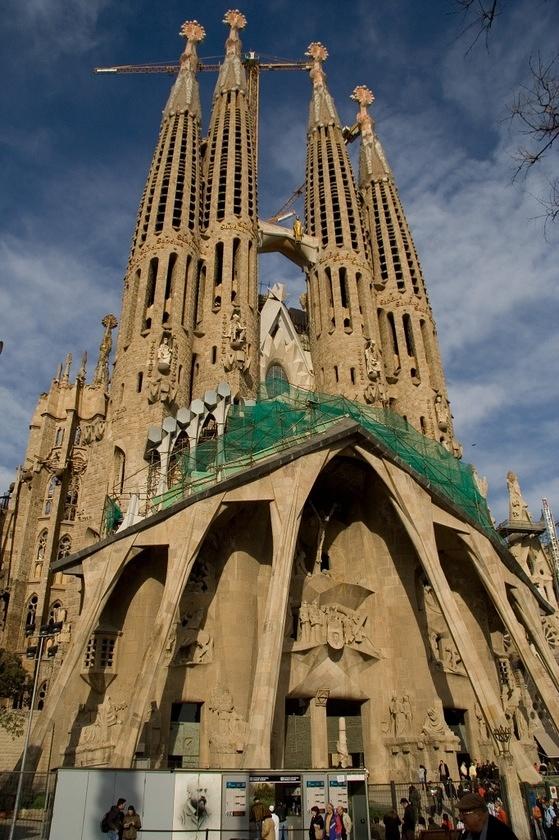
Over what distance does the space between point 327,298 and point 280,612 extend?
1798 cm

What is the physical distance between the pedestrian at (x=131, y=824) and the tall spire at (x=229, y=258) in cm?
1730

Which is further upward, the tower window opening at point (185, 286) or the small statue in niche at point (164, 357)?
the tower window opening at point (185, 286)

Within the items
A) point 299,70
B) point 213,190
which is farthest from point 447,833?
point 299,70

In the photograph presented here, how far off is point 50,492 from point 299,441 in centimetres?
1793

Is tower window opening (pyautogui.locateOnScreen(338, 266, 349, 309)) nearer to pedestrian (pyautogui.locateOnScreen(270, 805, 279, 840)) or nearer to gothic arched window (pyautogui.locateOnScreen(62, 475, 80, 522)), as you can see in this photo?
gothic arched window (pyautogui.locateOnScreen(62, 475, 80, 522))

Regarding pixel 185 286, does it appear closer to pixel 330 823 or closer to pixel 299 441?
pixel 299 441

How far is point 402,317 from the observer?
1213 inches

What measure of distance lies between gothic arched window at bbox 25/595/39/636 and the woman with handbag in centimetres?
2208

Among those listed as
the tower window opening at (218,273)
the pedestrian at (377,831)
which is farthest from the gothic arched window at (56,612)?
the pedestrian at (377,831)

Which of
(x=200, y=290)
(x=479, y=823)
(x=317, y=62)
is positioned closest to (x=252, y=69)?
(x=317, y=62)

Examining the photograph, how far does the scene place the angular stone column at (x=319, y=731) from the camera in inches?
721

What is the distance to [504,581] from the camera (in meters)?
Result: 21.0

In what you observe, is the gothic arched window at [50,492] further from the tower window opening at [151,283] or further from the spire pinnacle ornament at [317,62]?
the spire pinnacle ornament at [317,62]

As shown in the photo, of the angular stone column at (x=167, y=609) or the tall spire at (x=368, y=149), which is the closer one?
the angular stone column at (x=167, y=609)
